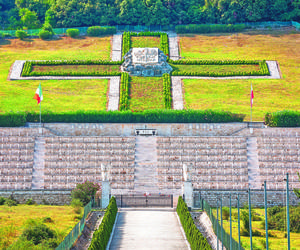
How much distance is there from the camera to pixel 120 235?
50.3 m

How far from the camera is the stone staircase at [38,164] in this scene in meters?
70.6

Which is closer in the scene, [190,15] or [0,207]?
[0,207]

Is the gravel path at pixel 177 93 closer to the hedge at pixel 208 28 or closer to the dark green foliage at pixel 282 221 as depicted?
the hedge at pixel 208 28

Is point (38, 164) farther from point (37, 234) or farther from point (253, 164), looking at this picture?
point (37, 234)

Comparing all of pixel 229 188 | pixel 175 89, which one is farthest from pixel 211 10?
pixel 229 188

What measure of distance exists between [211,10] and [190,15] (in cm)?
347

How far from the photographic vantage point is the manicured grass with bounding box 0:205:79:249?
147ft

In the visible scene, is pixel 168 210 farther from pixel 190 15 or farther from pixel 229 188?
pixel 190 15

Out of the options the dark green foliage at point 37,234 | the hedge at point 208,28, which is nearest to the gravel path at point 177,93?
the hedge at point 208,28

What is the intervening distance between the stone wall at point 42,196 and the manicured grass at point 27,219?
279 inches

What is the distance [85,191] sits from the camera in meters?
65.2

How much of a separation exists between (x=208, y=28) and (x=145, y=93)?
1051 inches

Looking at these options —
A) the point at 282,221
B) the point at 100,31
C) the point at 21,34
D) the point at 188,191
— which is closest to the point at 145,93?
the point at 100,31

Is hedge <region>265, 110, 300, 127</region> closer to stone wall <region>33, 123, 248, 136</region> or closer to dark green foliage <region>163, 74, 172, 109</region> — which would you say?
stone wall <region>33, 123, 248, 136</region>
